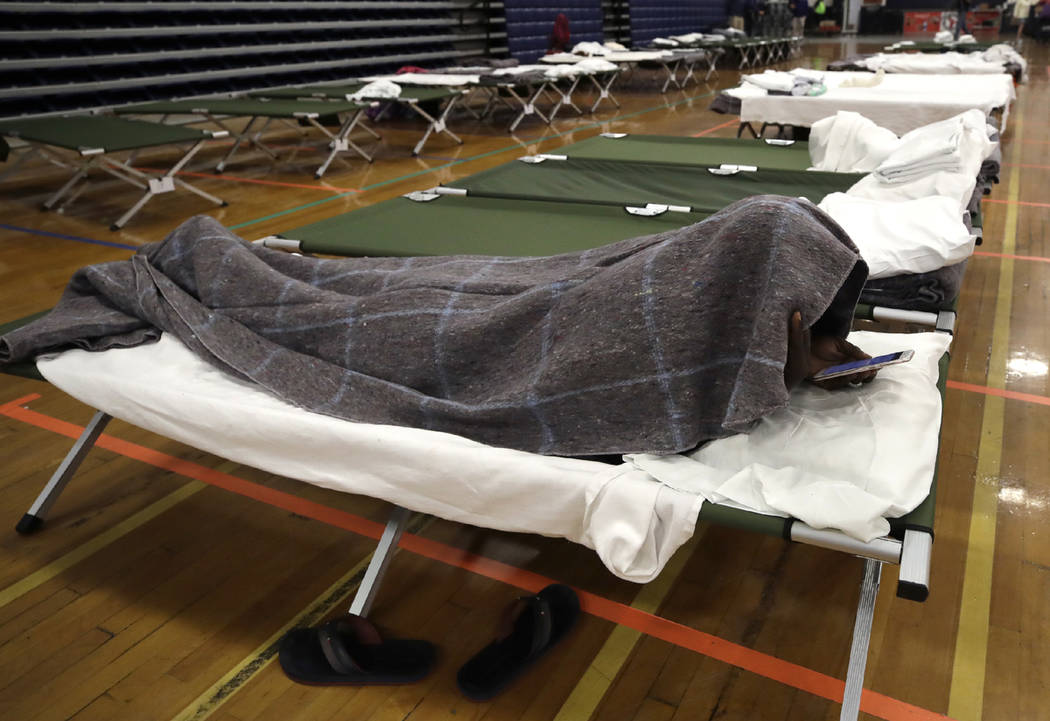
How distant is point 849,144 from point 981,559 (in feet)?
6.38

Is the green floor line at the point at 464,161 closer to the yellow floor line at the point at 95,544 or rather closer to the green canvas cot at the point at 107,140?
the green canvas cot at the point at 107,140

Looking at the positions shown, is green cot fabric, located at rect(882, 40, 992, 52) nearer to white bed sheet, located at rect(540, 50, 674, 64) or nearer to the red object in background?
white bed sheet, located at rect(540, 50, 674, 64)

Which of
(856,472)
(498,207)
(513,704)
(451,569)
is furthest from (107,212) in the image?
(856,472)

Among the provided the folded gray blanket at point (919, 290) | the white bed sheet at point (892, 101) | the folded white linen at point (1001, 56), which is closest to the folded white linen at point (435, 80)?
the white bed sheet at point (892, 101)

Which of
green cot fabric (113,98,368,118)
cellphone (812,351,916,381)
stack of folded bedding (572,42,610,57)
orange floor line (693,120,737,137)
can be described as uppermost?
stack of folded bedding (572,42,610,57)

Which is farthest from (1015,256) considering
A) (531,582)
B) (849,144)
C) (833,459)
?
(531,582)

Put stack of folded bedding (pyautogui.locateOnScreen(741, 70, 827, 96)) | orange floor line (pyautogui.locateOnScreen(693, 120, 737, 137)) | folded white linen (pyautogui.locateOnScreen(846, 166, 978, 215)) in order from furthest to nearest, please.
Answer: orange floor line (pyautogui.locateOnScreen(693, 120, 737, 137))
stack of folded bedding (pyautogui.locateOnScreen(741, 70, 827, 96))
folded white linen (pyautogui.locateOnScreen(846, 166, 978, 215))

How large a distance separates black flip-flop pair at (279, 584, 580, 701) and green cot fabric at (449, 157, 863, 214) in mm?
1603

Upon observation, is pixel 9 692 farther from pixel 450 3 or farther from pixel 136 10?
pixel 450 3

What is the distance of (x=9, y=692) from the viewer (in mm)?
1302

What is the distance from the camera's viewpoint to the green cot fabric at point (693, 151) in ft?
10.9

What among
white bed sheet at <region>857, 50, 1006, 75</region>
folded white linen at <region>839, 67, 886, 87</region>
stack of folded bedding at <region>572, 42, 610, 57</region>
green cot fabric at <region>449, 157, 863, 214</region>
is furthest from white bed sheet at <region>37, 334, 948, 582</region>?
stack of folded bedding at <region>572, 42, 610, 57</region>

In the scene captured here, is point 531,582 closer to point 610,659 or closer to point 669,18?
point 610,659

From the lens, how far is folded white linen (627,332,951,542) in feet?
3.42
